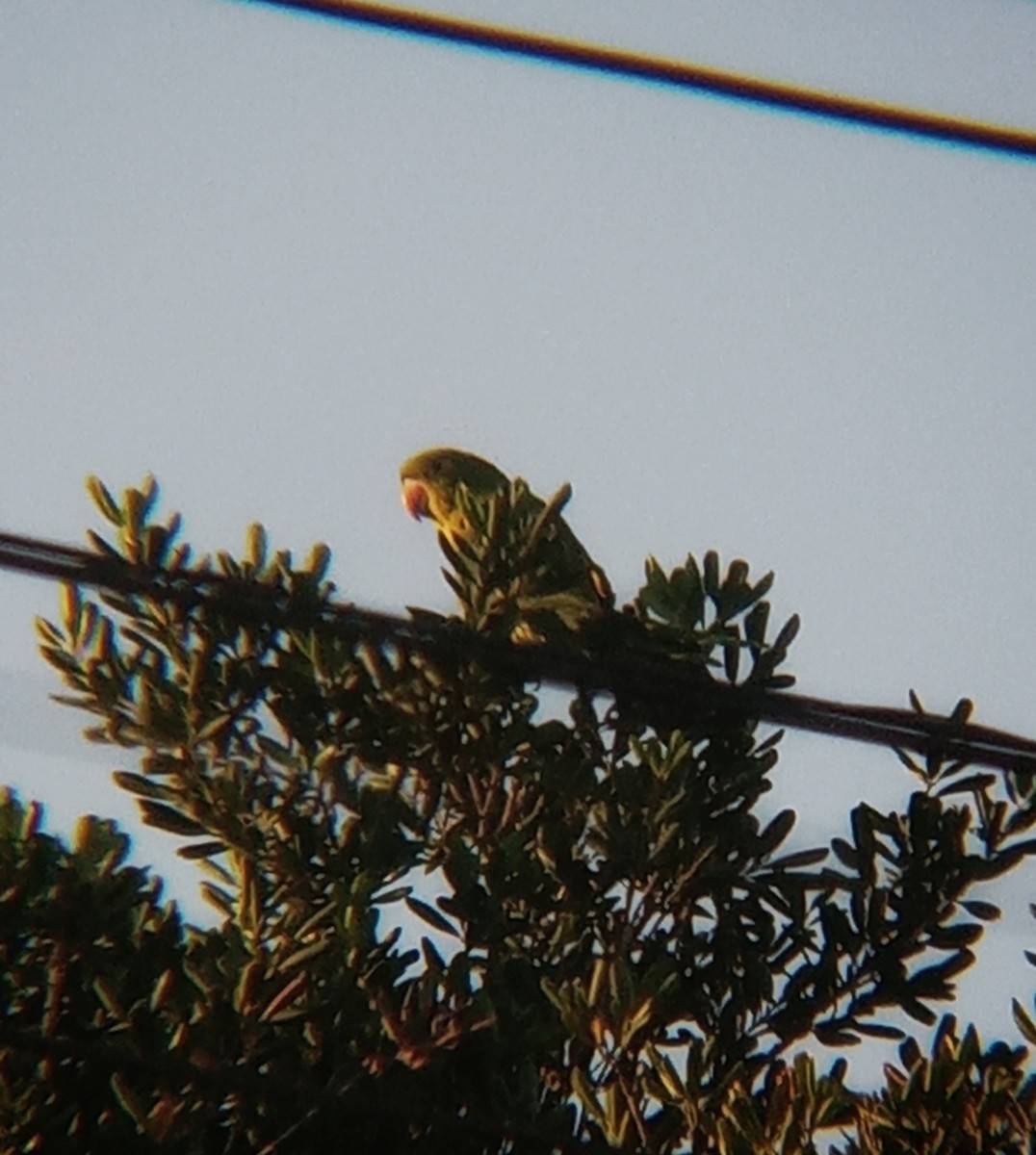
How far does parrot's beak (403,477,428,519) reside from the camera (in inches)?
365

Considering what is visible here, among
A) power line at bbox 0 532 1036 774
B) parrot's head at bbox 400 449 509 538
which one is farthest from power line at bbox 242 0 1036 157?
parrot's head at bbox 400 449 509 538

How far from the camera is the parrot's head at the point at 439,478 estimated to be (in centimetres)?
909

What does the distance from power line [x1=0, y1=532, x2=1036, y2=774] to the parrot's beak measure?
239 inches

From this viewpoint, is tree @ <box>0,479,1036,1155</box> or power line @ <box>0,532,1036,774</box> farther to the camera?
tree @ <box>0,479,1036,1155</box>

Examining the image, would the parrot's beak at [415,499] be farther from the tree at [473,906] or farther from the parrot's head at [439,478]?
the tree at [473,906]

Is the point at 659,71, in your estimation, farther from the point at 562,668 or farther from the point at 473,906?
the point at 473,906

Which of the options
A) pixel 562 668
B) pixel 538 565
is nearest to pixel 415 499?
pixel 538 565

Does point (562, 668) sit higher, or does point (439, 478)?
point (439, 478)

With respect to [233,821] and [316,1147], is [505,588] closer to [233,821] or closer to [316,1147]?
[233,821]

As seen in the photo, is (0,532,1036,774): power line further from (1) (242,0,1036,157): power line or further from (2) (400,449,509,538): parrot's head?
(2) (400,449,509,538): parrot's head

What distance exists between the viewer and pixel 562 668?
3.16m

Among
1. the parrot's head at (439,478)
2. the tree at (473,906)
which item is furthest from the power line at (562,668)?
the parrot's head at (439,478)

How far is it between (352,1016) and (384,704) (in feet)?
2.84

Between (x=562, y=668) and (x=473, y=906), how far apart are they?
136 centimetres
